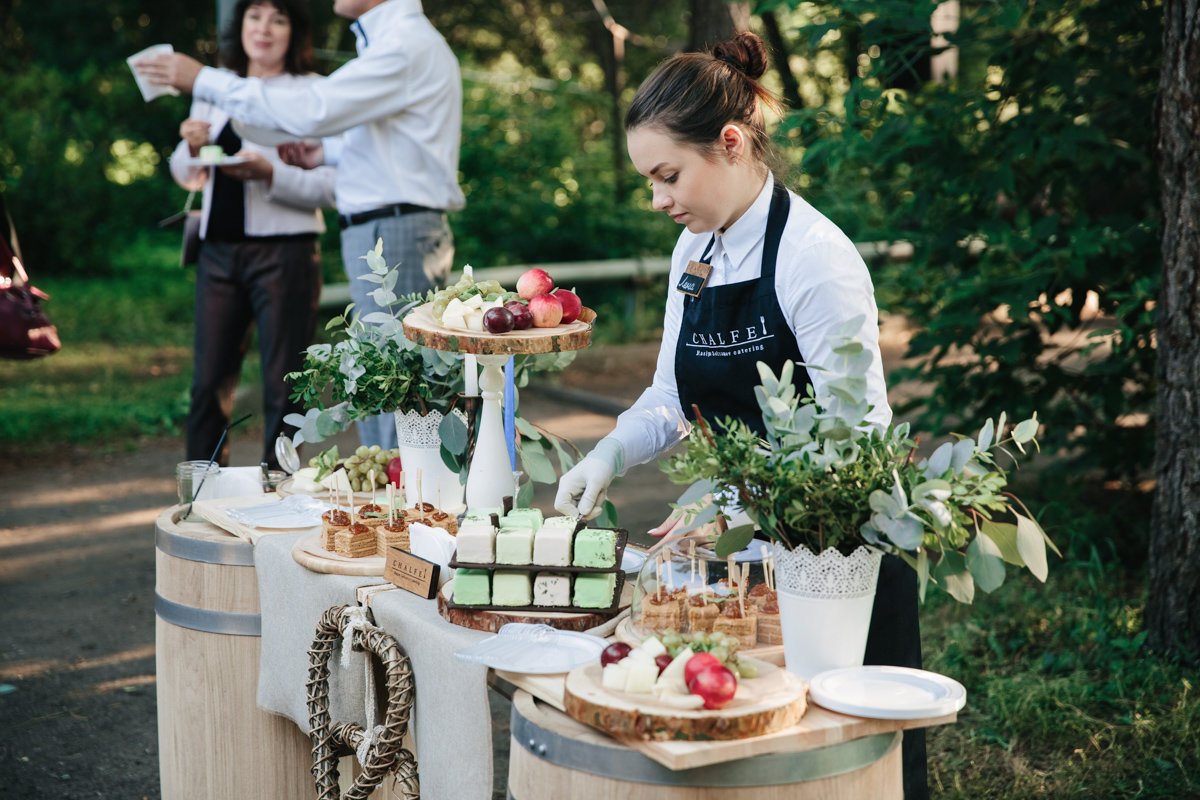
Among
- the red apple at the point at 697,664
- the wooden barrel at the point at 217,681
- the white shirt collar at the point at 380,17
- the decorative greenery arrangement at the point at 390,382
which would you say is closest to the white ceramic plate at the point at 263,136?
the white shirt collar at the point at 380,17

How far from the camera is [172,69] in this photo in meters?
4.32

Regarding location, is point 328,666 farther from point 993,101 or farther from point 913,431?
point 913,431

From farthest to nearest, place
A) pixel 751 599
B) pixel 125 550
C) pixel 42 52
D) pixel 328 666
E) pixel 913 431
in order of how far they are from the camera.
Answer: pixel 42 52
pixel 913 431
pixel 125 550
pixel 328 666
pixel 751 599

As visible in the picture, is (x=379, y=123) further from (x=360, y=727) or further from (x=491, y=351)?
(x=360, y=727)

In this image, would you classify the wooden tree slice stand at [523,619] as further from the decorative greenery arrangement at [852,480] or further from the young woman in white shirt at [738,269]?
the decorative greenery arrangement at [852,480]

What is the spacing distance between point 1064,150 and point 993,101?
37 centimetres

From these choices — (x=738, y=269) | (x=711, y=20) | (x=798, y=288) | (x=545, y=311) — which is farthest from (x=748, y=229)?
(x=711, y=20)

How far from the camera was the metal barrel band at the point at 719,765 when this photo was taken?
1.68m

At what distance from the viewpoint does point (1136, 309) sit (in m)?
4.39

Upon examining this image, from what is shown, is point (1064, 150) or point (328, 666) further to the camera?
point (1064, 150)

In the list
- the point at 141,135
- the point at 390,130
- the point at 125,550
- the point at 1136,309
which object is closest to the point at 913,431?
the point at 1136,309

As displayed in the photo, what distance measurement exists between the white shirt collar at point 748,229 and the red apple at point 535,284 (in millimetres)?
398

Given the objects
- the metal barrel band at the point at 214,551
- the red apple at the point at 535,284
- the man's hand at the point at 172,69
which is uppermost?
the man's hand at the point at 172,69

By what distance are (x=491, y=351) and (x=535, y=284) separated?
0.24 meters
